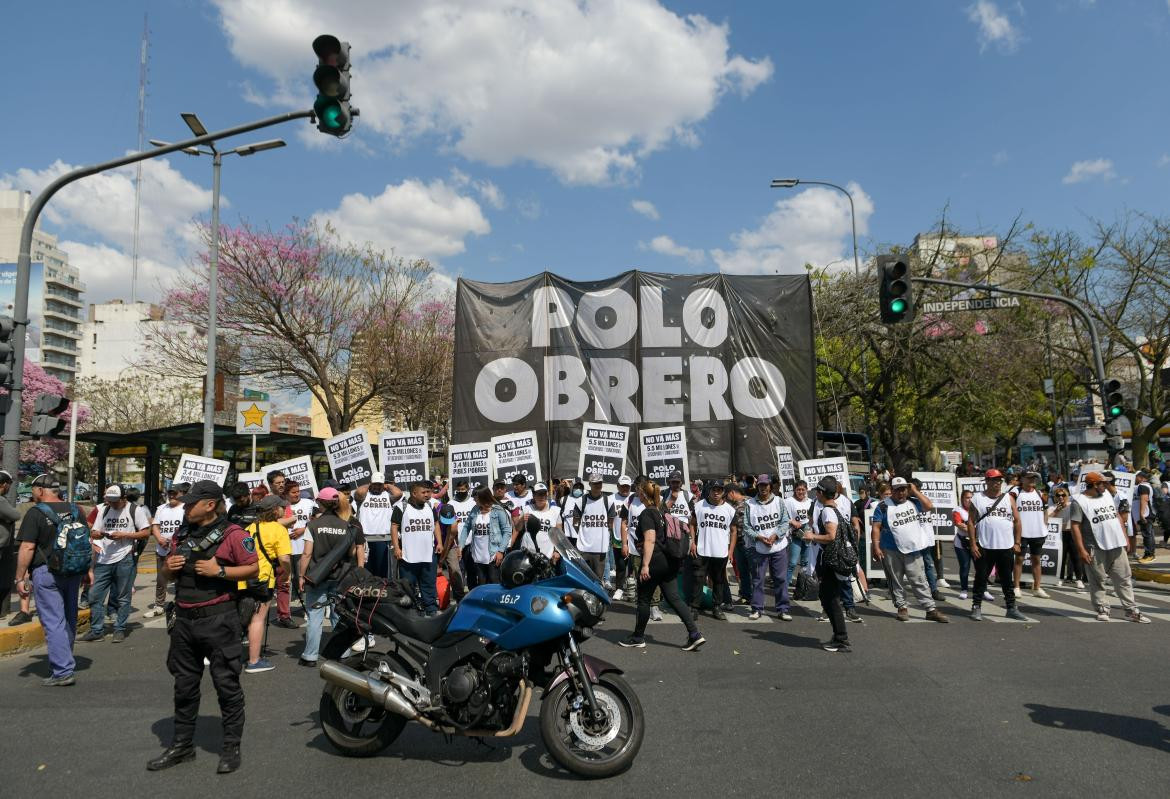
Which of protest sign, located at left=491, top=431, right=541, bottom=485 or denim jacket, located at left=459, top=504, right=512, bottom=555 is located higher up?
protest sign, located at left=491, top=431, right=541, bottom=485

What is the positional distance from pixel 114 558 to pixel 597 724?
697 centimetres

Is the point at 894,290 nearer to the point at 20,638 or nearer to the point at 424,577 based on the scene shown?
the point at 424,577

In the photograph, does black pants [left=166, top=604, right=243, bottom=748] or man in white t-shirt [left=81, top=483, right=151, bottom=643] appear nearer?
black pants [left=166, top=604, right=243, bottom=748]

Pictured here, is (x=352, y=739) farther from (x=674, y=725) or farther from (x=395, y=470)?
(x=395, y=470)

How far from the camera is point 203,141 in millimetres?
8461

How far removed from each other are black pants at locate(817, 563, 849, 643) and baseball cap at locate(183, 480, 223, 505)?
578 cm

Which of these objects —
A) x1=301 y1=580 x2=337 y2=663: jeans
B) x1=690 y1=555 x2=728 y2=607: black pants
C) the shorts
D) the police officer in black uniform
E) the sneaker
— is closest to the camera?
the police officer in black uniform

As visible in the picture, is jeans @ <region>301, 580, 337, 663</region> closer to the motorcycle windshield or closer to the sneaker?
the sneaker

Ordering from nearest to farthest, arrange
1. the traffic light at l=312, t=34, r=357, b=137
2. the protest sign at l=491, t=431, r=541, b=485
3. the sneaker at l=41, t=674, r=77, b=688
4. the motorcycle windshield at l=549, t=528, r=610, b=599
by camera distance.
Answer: the motorcycle windshield at l=549, t=528, r=610, b=599
the sneaker at l=41, t=674, r=77, b=688
the traffic light at l=312, t=34, r=357, b=137
the protest sign at l=491, t=431, r=541, b=485

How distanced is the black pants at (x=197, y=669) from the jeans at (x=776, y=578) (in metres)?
6.68

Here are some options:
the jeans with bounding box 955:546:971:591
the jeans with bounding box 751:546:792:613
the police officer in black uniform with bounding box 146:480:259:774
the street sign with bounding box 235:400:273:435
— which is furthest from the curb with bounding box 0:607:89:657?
the jeans with bounding box 955:546:971:591

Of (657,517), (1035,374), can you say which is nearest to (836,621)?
(657,517)

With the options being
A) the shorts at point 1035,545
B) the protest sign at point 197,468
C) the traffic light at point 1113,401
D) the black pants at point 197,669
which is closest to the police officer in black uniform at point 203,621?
the black pants at point 197,669

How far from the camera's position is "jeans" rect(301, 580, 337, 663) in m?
7.65
